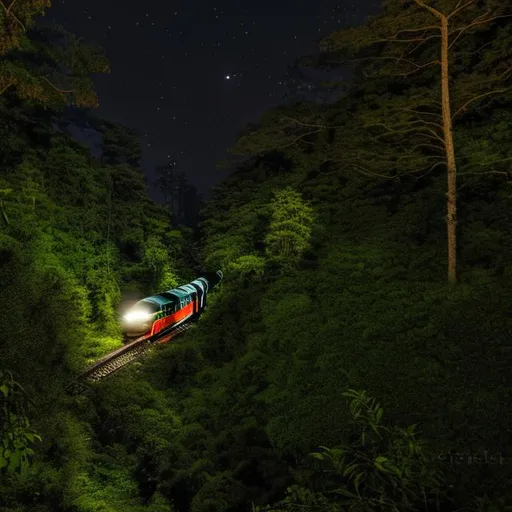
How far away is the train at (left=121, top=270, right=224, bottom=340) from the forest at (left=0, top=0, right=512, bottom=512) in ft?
2.62

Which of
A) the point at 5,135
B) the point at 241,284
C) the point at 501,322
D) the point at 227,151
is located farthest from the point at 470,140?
the point at 5,135

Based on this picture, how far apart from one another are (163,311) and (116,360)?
2820mm

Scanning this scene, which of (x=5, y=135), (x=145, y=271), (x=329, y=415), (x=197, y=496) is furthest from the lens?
(x=145, y=271)

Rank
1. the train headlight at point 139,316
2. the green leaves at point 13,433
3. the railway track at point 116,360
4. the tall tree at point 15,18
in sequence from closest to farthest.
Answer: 1. the green leaves at point 13,433
2. the tall tree at point 15,18
3. the railway track at point 116,360
4. the train headlight at point 139,316

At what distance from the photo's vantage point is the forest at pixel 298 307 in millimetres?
8195

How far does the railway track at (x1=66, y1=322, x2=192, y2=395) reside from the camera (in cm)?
1457

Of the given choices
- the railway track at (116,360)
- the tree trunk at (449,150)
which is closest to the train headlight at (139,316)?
the railway track at (116,360)

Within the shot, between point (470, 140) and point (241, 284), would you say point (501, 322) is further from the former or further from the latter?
point (241, 284)

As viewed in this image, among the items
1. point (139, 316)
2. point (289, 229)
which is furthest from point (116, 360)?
point (289, 229)

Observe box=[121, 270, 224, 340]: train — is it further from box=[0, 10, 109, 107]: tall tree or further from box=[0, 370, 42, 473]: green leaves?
box=[0, 370, 42, 473]: green leaves

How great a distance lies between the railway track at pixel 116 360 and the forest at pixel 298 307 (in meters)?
0.47

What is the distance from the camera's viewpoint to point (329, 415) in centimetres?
935

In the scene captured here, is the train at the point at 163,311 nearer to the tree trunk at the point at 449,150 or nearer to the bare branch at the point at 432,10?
the tree trunk at the point at 449,150

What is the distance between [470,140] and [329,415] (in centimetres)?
1205
